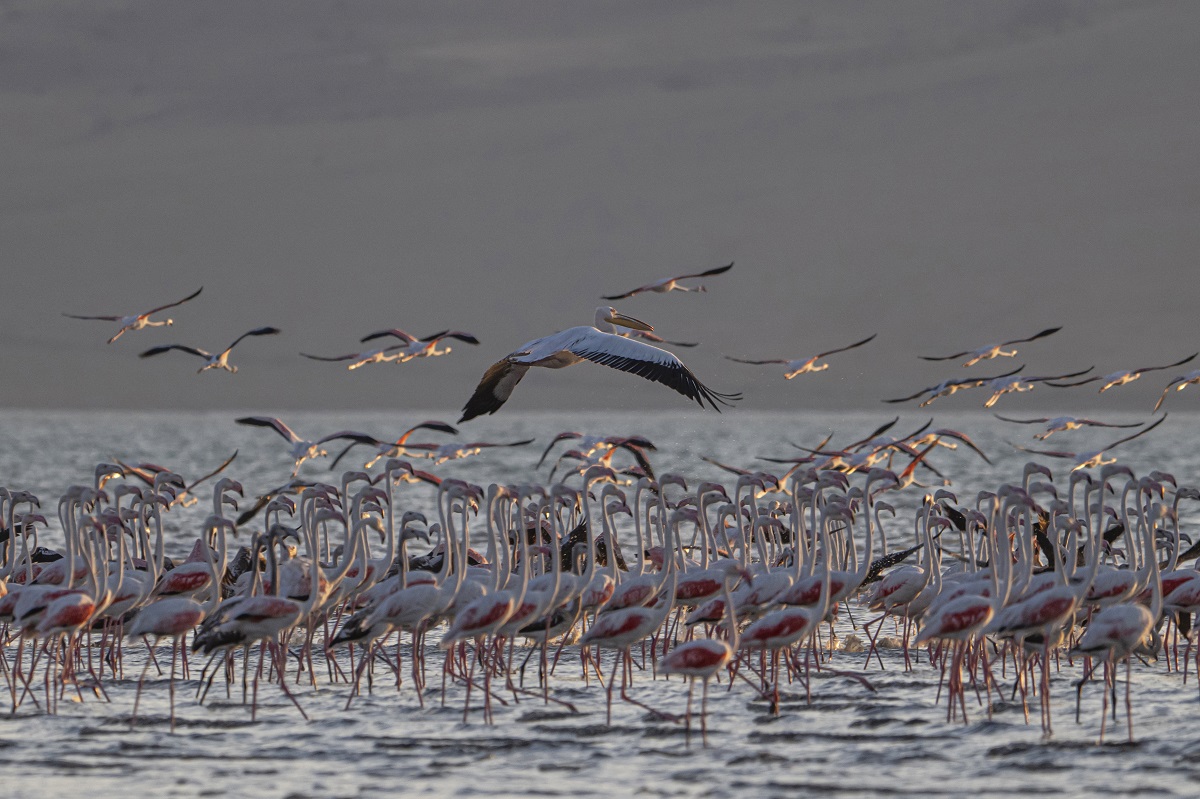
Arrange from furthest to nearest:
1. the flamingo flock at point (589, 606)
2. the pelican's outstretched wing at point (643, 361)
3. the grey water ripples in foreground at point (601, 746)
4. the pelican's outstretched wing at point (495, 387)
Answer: the pelican's outstretched wing at point (495, 387), the pelican's outstretched wing at point (643, 361), the flamingo flock at point (589, 606), the grey water ripples in foreground at point (601, 746)

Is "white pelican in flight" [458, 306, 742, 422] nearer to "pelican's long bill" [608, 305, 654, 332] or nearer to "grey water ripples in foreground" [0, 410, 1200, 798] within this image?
"pelican's long bill" [608, 305, 654, 332]

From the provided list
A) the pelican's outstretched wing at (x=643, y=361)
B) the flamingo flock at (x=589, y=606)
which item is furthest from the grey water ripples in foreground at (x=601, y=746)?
the pelican's outstretched wing at (x=643, y=361)

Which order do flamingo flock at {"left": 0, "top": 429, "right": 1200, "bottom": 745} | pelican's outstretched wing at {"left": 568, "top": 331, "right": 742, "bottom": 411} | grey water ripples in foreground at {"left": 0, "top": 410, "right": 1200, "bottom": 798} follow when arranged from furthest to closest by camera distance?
pelican's outstretched wing at {"left": 568, "top": 331, "right": 742, "bottom": 411}, flamingo flock at {"left": 0, "top": 429, "right": 1200, "bottom": 745}, grey water ripples in foreground at {"left": 0, "top": 410, "right": 1200, "bottom": 798}

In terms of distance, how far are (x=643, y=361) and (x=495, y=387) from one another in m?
2.44

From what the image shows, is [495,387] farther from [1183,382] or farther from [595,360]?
[1183,382]

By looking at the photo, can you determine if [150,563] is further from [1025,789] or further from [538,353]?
[1025,789]

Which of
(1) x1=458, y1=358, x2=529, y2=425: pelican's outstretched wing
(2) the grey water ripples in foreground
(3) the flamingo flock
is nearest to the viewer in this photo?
(2) the grey water ripples in foreground

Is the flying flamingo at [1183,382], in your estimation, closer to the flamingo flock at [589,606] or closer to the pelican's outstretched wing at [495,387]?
the flamingo flock at [589,606]

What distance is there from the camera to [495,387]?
1916 centimetres

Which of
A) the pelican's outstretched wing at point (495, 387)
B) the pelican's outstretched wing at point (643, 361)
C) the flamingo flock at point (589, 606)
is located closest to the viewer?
the flamingo flock at point (589, 606)

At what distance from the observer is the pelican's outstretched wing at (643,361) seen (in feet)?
53.8

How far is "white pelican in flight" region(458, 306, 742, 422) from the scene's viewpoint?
55.1 ft

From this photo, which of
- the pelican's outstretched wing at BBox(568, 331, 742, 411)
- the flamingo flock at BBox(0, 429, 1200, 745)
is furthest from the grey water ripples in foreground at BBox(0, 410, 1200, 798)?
the pelican's outstretched wing at BBox(568, 331, 742, 411)

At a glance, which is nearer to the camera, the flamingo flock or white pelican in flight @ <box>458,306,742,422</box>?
the flamingo flock
